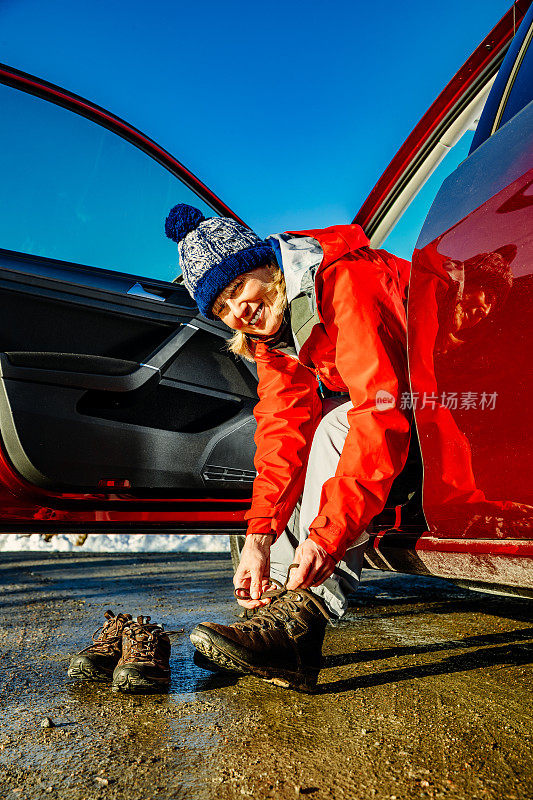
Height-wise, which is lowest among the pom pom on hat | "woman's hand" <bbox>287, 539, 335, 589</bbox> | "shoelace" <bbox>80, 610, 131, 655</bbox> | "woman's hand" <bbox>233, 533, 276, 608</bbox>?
"shoelace" <bbox>80, 610, 131, 655</bbox>

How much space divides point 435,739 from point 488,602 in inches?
65.6

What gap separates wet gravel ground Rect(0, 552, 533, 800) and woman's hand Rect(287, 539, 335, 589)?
0.27 meters

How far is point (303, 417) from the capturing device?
68.9 inches

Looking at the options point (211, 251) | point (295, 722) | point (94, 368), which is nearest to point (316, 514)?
point (295, 722)

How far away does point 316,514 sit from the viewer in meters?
1.49

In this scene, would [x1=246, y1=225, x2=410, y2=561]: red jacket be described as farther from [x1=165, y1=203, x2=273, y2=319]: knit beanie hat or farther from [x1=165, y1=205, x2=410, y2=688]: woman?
[x1=165, y1=203, x2=273, y2=319]: knit beanie hat

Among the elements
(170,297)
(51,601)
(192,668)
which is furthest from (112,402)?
(51,601)

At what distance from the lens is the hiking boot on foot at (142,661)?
130 cm

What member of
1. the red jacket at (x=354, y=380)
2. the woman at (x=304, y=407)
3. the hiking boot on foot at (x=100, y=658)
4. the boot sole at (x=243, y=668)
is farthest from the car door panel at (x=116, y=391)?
the boot sole at (x=243, y=668)

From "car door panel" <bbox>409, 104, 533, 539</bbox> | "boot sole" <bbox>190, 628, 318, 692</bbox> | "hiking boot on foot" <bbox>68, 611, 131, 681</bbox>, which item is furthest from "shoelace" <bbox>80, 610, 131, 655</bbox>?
"car door panel" <bbox>409, 104, 533, 539</bbox>

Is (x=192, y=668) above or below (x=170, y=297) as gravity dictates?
below

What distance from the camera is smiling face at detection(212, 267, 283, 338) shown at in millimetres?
1515

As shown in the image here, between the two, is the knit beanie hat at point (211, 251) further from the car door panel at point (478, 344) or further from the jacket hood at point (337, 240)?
the car door panel at point (478, 344)

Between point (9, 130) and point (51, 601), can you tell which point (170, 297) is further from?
point (51, 601)
